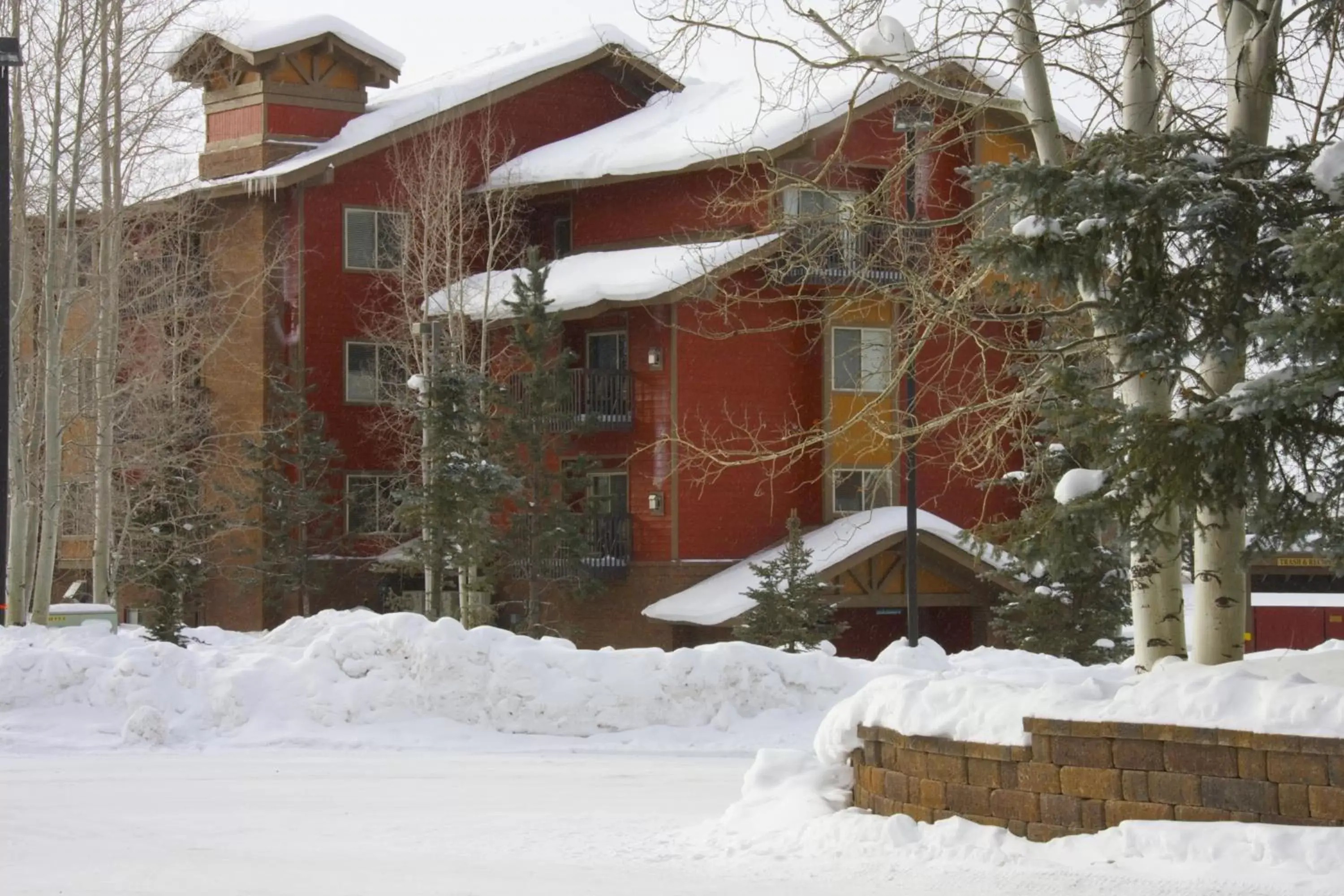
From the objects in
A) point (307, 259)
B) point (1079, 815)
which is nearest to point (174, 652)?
point (1079, 815)

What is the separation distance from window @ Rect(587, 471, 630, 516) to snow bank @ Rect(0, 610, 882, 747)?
1391cm

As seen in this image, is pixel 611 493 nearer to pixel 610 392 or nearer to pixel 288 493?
pixel 610 392

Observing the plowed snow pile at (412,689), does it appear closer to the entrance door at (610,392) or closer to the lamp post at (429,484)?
the lamp post at (429,484)

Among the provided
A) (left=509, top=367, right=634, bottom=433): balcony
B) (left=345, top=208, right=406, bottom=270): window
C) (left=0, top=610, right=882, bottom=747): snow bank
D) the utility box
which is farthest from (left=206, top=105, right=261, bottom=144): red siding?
(left=0, top=610, right=882, bottom=747): snow bank

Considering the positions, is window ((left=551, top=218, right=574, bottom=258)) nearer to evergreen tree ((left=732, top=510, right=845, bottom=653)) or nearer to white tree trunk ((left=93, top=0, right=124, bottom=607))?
white tree trunk ((left=93, top=0, right=124, bottom=607))

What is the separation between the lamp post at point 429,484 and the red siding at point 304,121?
399 inches

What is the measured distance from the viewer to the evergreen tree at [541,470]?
30594mm

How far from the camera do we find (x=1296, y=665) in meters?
9.21

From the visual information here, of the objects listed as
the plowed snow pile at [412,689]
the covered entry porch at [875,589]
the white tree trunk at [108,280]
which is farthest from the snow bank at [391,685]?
the covered entry porch at [875,589]

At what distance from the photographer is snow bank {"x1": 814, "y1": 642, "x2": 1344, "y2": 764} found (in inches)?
317

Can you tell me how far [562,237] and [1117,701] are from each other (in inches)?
1121

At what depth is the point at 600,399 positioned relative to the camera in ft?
107

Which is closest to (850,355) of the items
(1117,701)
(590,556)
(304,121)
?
(590,556)

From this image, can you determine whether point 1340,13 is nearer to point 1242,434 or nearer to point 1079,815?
point 1242,434
